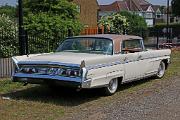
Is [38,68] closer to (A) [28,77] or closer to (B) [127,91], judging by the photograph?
(A) [28,77]

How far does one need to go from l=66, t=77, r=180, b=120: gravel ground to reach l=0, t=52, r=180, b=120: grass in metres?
0.15

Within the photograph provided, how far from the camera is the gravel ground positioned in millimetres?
7621

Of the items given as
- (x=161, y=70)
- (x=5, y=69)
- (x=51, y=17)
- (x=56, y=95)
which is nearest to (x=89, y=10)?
(x=51, y=17)

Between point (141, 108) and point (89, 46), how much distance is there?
2397 mm

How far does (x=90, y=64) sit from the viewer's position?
8.68 meters

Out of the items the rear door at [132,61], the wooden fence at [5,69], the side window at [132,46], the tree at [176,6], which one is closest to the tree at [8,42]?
the wooden fence at [5,69]

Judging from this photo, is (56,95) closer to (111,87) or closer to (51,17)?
(111,87)

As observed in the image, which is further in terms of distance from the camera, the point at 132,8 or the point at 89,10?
the point at 132,8

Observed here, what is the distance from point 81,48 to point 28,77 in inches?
65.4

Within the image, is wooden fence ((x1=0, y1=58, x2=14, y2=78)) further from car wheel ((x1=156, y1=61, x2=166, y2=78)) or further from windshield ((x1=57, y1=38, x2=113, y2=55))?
car wheel ((x1=156, y1=61, x2=166, y2=78))

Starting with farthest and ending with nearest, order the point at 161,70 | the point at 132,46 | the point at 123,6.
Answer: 1. the point at 123,6
2. the point at 161,70
3. the point at 132,46

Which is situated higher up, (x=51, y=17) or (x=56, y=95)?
(x=51, y=17)

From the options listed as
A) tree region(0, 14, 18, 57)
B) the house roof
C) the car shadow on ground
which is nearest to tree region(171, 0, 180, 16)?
tree region(0, 14, 18, 57)

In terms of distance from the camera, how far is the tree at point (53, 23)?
15781mm
